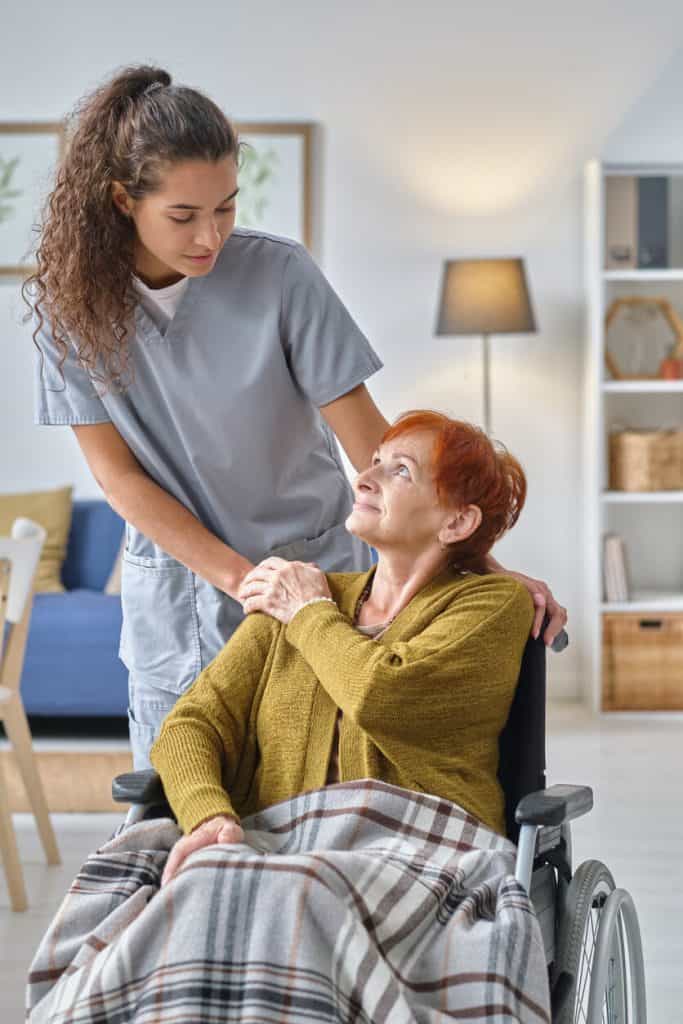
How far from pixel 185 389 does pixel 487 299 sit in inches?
130

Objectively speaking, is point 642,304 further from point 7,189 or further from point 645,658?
point 7,189

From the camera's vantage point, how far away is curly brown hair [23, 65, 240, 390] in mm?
1688

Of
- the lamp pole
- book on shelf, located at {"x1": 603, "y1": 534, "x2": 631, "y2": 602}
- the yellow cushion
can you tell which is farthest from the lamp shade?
the yellow cushion

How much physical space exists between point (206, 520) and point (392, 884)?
66cm

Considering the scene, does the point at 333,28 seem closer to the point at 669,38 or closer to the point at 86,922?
the point at 669,38

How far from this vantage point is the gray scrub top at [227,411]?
6.20 ft

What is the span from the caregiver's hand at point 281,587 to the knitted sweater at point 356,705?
25 mm

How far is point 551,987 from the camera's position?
1581 mm

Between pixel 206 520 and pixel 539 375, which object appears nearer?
pixel 206 520


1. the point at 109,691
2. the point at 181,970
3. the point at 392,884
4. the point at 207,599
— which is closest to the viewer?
the point at 181,970

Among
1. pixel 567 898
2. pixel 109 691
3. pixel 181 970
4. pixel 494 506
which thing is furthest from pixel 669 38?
pixel 181 970

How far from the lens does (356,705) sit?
1.60 m

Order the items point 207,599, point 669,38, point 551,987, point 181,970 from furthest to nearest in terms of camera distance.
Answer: point 669,38 < point 207,599 < point 551,987 < point 181,970

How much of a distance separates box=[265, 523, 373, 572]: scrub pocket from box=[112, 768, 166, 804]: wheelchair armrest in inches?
14.9
